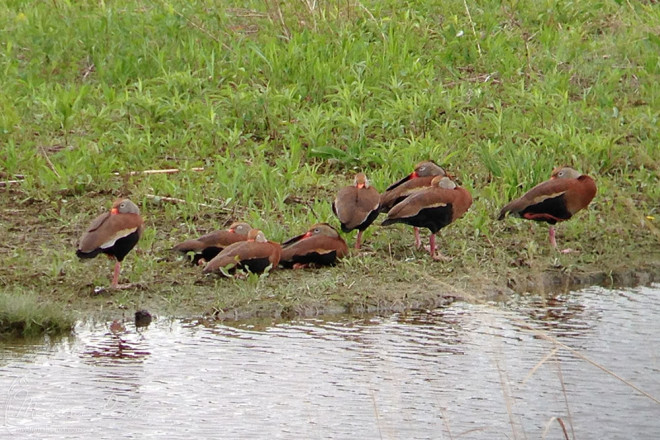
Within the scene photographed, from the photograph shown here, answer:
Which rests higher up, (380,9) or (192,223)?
(380,9)

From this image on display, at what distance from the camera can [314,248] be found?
313 inches

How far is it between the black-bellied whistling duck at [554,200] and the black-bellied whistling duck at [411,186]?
0.55 metres

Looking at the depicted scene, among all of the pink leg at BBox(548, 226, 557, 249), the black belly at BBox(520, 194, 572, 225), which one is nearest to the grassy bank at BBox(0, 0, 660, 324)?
the pink leg at BBox(548, 226, 557, 249)

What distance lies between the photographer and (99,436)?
17.3 ft

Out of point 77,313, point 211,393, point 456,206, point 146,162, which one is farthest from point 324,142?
point 211,393

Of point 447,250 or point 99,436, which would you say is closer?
point 99,436

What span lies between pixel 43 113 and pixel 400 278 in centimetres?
406

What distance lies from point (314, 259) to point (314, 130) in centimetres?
245

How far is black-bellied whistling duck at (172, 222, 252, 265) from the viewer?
8078mm

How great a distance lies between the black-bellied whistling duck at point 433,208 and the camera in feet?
26.8

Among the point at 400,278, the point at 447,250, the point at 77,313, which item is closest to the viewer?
the point at 77,313

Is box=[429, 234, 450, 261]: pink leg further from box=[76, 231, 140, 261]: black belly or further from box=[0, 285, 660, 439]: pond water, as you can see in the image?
box=[76, 231, 140, 261]: black belly

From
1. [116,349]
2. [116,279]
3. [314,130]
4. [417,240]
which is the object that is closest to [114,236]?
[116,279]

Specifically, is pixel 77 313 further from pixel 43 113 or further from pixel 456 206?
pixel 43 113
